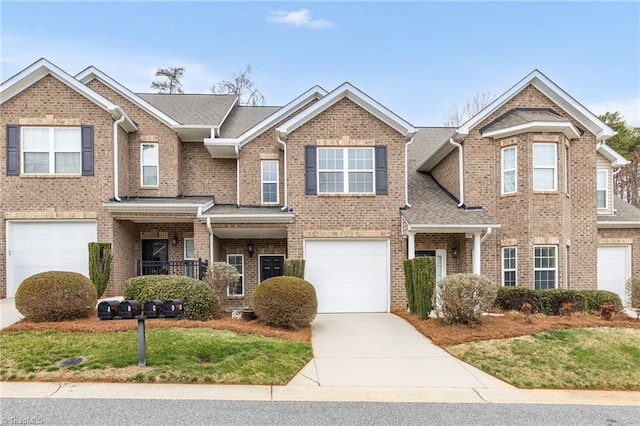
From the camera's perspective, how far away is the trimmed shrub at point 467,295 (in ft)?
36.4

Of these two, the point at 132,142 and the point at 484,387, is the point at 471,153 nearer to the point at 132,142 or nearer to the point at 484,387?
the point at 484,387

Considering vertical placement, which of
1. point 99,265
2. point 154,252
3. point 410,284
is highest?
point 154,252

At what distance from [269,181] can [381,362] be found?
28.6 feet

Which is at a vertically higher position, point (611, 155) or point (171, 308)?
point (611, 155)

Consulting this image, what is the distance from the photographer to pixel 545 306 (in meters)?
13.7

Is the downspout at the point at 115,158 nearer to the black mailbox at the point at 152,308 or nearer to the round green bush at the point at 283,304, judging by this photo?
the black mailbox at the point at 152,308

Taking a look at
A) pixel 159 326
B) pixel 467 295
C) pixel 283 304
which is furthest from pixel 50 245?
pixel 467 295

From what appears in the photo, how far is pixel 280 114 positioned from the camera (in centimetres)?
1662

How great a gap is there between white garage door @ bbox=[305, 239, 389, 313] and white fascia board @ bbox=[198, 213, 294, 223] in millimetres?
1063

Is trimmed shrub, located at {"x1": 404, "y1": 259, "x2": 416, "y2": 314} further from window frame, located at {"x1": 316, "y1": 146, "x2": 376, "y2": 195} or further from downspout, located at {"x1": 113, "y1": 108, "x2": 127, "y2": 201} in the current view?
downspout, located at {"x1": 113, "y1": 108, "x2": 127, "y2": 201}

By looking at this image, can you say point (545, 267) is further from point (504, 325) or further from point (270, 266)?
point (270, 266)

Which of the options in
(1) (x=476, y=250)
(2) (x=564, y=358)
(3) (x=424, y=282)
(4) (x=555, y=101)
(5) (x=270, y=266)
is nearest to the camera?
(2) (x=564, y=358)

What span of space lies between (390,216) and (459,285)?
430 centimetres

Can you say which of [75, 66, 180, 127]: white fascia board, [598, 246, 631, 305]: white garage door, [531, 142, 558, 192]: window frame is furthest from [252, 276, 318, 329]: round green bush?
[598, 246, 631, 305]: white garage door
